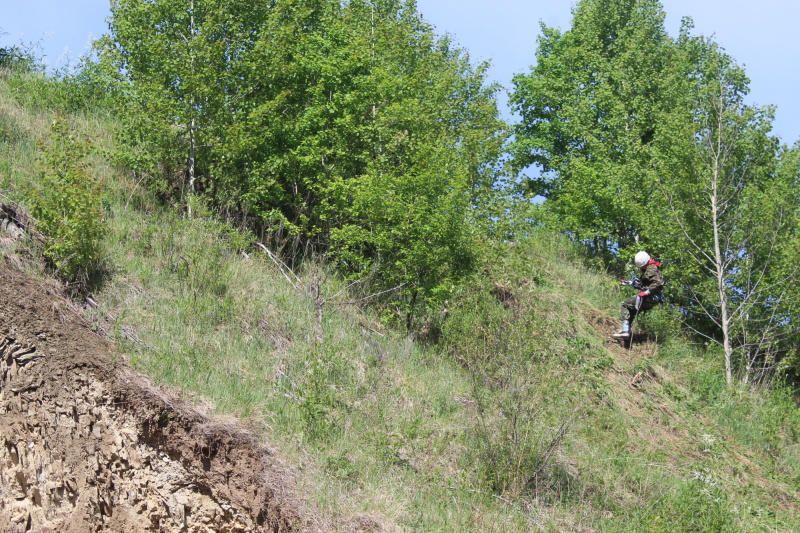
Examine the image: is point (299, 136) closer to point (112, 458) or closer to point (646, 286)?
point (646, 286)

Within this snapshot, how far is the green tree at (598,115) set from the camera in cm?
2403

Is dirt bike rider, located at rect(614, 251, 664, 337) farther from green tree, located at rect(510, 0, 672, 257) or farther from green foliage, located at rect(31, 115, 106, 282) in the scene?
green foliage, located at rect(31, 115, 106, 282)

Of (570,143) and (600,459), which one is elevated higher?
(570,143)

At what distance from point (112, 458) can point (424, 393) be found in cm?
467

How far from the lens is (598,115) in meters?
26.8

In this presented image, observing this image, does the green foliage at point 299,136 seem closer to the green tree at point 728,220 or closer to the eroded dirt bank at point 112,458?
the green tree at point 728,220

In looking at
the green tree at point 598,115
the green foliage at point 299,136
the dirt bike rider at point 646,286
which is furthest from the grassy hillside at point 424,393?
the green tree at point 598,115

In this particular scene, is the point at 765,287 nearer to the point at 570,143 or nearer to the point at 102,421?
the point at 570,143

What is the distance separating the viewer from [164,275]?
39.3 feet

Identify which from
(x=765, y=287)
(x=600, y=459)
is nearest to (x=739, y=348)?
(x=765, y=287)

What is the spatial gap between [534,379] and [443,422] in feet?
4.92

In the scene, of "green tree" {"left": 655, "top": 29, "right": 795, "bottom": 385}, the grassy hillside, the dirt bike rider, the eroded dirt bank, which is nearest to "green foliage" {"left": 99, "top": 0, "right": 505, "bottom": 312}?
the grassy hillside

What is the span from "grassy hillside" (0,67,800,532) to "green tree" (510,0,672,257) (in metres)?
7.07

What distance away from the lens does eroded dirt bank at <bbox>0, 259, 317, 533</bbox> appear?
8.30 meters
